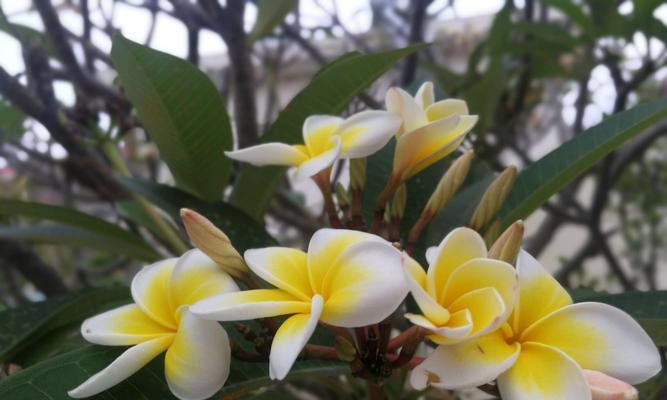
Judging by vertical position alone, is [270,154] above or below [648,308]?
above

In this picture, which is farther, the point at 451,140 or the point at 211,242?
the point at 451,140

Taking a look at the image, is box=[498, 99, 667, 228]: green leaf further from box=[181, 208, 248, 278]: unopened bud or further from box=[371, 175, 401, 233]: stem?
box=[181, 208, 248, 278]: unopened bud

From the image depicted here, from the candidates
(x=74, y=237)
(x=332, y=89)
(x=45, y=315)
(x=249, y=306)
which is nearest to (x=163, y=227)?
(x=74, y=237)

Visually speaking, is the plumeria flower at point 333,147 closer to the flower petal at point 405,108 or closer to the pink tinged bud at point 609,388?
the flower petal at point 405,108

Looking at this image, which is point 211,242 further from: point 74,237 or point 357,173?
point 74,237

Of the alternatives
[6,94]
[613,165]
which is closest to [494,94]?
[613,165]

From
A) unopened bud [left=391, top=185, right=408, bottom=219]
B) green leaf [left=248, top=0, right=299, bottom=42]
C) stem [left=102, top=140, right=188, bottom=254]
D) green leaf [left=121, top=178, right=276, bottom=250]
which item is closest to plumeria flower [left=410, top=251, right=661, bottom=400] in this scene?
unopened bud [left=391, top=185, right=408, bottom=219]
